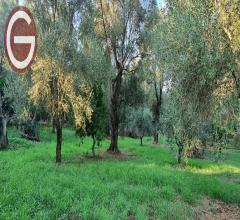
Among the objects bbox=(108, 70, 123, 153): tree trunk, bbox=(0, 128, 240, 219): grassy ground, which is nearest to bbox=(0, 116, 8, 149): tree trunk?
bbox=(108, 70, 123, 153): tree trunk

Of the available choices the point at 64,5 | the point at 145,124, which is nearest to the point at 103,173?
the point at 64,5

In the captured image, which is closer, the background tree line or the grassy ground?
the grassy ground

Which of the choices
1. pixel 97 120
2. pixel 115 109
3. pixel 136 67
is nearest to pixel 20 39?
pixel 97 120

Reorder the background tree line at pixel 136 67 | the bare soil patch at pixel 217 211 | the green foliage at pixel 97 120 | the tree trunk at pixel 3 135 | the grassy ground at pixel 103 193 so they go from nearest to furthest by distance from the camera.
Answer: the grassy ground at pixel 103 193 < the background tree line at pixel 136 67 < the bare soil patch at pixel 217 211 < the green foliage at pixel 97 120 < the tree trunk at pixel 3 135

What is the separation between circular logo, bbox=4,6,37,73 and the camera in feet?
12.7

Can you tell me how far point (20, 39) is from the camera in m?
3.91

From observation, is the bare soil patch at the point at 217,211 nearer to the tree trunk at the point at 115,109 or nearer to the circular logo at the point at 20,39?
the circular logo at the point at 20,39

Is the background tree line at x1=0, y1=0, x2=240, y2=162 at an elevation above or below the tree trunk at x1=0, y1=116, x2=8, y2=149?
above

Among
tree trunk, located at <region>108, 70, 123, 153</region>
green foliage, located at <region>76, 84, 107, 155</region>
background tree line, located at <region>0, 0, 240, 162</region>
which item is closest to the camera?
background tree line, located at <region>0, 0, 240, 162</region>

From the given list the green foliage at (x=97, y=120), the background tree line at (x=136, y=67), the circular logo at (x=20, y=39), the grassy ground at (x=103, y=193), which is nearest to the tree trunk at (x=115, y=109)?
the background tree line at (x=136, y=67)

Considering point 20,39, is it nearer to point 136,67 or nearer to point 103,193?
point 103,193

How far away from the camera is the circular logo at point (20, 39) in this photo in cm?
386

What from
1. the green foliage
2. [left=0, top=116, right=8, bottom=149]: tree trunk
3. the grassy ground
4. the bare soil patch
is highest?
the green foliage

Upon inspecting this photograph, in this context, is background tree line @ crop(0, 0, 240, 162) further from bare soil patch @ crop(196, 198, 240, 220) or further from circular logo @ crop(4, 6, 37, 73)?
circular logo @ crop(4, 6, 37, 73)
